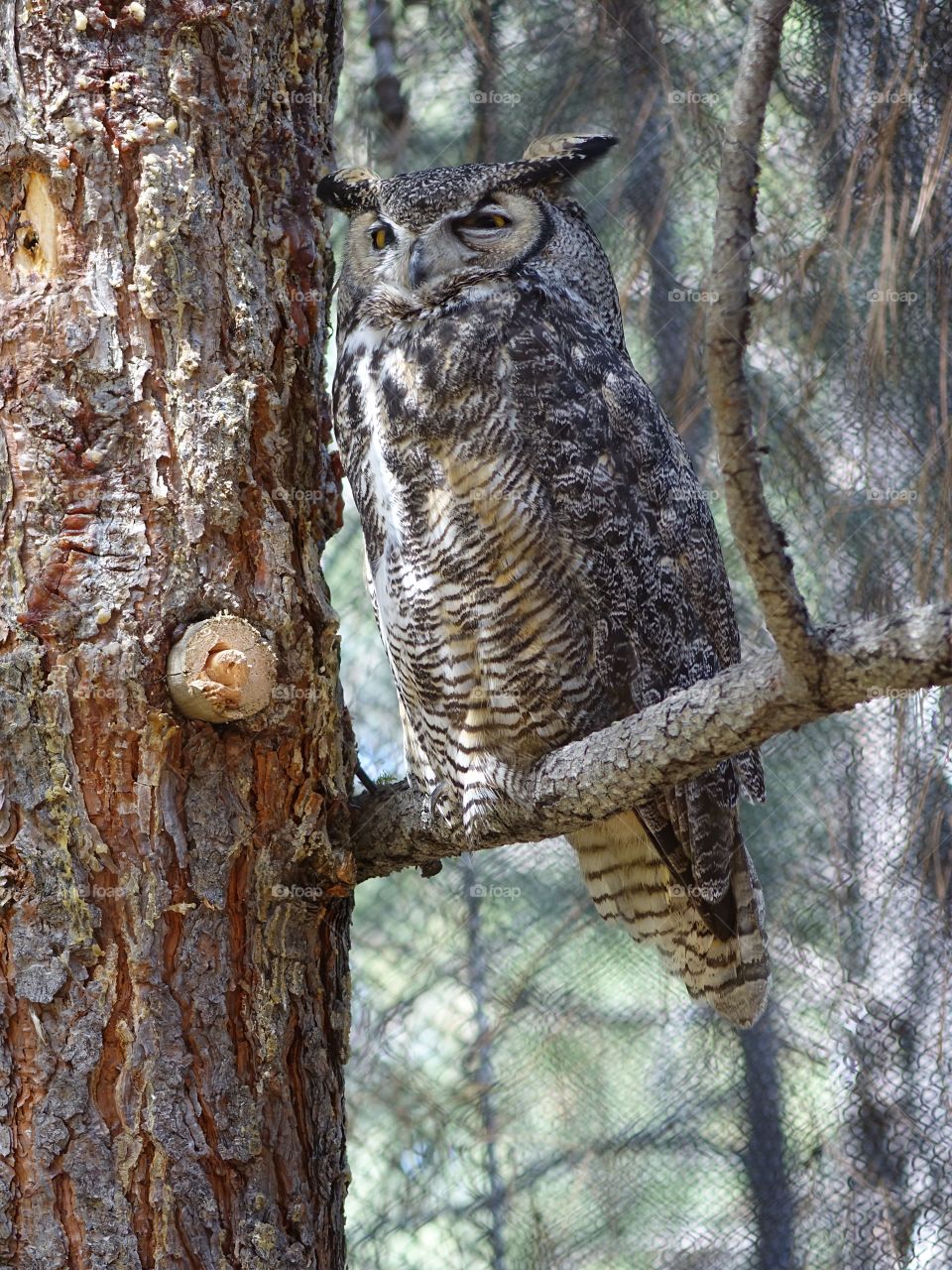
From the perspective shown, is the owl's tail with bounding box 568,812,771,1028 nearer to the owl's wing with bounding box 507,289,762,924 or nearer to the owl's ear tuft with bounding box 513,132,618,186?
the owl's wing with bounding box 507,289,762,924

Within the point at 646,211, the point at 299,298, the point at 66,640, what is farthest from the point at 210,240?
the point at 646,211

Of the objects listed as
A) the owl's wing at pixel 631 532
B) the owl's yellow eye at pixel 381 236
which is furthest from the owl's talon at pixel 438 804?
the owl's yellow eye at pixel 381 236

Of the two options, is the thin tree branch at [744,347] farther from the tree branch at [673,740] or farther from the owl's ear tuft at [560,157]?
the owl's ear tuft at [560,157]

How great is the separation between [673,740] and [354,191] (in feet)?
3.48

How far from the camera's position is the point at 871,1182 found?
2078 mm

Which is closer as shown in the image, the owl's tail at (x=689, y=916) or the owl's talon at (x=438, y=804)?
the owl's talon at (x=438, y=804)

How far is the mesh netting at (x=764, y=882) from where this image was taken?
6.95 ft

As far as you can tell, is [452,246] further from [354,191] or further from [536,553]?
[536,553]

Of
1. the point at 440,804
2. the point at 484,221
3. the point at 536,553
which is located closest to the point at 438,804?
the point at 440,804

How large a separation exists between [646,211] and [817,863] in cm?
135

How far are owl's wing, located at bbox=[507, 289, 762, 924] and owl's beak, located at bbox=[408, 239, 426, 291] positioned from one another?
0.15m

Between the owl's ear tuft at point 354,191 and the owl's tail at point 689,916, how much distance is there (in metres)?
0.98

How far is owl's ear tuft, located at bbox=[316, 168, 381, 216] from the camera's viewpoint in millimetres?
1783

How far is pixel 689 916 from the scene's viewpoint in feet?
5.92
